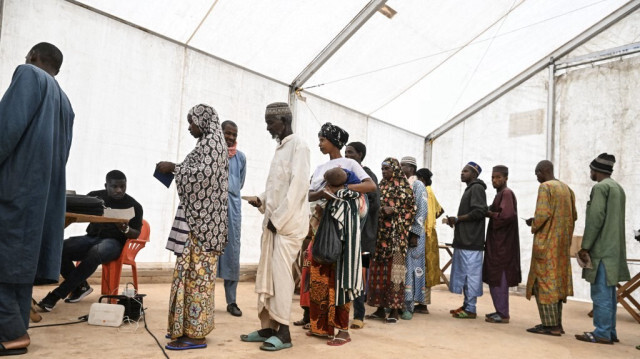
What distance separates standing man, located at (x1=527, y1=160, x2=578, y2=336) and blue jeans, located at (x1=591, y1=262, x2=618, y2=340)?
329mm

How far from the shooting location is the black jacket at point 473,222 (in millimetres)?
5258

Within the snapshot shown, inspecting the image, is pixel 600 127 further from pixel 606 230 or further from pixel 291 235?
pixel 291 235

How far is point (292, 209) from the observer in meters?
3.12

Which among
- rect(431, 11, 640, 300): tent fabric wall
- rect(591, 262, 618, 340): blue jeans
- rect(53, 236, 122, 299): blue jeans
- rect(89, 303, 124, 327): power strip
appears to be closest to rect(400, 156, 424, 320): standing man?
rect(591, 262, 618, 340): blue jeans

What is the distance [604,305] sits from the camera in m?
4.08

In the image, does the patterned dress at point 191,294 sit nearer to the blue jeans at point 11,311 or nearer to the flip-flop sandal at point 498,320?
the blue jeans at point 11,311

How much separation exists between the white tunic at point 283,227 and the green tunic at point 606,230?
280 centimetres

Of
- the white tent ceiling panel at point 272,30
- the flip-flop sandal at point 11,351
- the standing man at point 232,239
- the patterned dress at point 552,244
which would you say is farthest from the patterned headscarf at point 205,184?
the patterned dress at point 552,244

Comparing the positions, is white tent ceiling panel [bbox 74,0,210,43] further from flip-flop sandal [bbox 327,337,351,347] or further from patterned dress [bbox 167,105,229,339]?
flip-flop sandal [bbox 327,337,351,347]

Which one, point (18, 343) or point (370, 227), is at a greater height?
point (370, 227)

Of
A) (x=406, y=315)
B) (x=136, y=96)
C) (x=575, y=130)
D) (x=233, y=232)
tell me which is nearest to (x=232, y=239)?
(x=233, y=232)

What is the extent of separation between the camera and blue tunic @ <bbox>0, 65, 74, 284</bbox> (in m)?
2.51

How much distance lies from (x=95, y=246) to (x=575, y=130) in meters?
7.17

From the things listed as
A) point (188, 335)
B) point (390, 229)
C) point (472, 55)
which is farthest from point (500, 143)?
point (188, 335)
